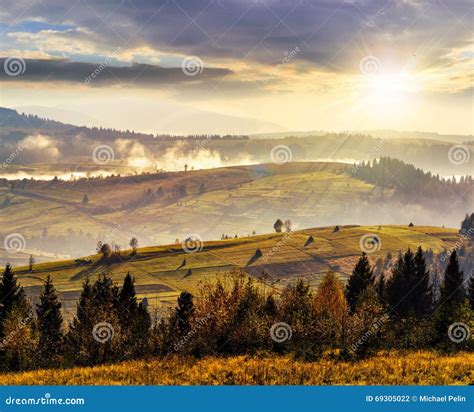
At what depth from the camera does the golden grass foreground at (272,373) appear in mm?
29266

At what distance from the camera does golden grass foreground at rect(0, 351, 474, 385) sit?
2927cm

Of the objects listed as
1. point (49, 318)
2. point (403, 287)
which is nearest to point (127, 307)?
point (49, 318)

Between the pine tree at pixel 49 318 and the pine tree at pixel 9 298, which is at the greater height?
the pine tree at pixel 9 298

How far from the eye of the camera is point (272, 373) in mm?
29953

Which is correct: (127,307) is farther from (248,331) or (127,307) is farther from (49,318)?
(248,331)

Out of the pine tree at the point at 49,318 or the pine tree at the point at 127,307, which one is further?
the pine tree at the point at 49,318

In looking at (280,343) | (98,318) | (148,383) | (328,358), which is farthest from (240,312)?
(98,318)

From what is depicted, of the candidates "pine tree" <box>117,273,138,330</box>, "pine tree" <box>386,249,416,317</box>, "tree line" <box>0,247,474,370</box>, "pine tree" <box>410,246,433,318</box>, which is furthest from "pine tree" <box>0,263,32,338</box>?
"pine tree" <box>410,246,433,318</box>

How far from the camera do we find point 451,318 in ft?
158

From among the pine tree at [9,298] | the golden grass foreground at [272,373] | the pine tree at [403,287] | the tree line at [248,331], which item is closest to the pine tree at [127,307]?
the tree line at [248,331]

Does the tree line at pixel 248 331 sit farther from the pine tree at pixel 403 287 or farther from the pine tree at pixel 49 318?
the pine tree at pixel 403 287

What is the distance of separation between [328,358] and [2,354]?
58583 mm

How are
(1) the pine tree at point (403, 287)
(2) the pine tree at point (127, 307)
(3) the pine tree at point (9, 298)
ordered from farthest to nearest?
1. (1) the pine tree at point (403, 287)
2. (3) the pine tree at point (9, 298)
3. (2) the pine tree at point (127, 307)

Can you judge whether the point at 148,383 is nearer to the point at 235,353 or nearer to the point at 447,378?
the point at 235,353
